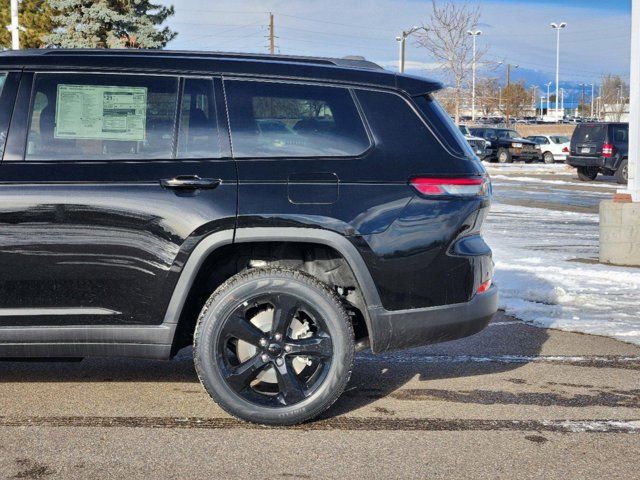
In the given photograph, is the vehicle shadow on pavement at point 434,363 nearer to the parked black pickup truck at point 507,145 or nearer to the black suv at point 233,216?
the black suv at point 233,216

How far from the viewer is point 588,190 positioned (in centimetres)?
2702

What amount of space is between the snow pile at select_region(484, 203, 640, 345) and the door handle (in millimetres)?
3823

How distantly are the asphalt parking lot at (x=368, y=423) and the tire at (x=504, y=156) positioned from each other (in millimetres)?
41444

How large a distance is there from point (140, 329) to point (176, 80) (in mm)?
1318

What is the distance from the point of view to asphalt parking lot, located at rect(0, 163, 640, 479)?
4371mm

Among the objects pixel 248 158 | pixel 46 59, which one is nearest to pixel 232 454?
pixel 248 158

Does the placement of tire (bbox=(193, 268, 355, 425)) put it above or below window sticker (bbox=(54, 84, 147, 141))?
below

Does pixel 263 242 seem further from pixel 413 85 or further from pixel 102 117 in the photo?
pixel 413 85

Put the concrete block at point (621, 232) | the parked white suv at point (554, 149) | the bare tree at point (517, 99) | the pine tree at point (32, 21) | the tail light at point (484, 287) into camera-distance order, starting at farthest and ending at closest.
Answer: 1. the bare tree at point (517, 99)
2. the parked white suv at point (554, 149)
3. the pine tree at point (32, 21)
4. the concrete block at point (621, 232)
5. the tail light at point (484, 287)

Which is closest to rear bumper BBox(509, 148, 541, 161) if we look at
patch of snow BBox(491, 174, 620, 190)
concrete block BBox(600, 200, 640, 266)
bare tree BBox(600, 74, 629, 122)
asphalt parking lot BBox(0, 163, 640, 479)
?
patch of snow BBox(491, 174, 620, 190)

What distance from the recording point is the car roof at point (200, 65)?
16.8ft

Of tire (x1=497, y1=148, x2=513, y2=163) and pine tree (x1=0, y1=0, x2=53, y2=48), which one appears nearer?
pine tree (x1=0, y1=0, x2=53, y2=48)

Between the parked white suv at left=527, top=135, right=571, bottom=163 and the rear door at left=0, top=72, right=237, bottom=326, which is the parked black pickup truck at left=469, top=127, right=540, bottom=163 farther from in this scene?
the rear door at left=0, top=72, right=237, bottom=326

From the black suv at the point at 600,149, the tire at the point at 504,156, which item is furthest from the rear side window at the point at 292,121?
the tire at the point at 504,156
